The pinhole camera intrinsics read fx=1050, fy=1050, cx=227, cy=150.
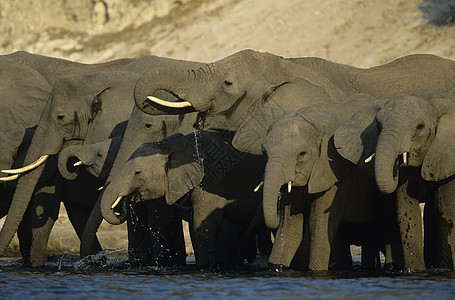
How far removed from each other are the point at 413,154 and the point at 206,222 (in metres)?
2.73

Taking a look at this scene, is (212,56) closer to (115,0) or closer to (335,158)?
(115,0)

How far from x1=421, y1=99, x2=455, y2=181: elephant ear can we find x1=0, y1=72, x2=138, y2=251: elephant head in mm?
4569

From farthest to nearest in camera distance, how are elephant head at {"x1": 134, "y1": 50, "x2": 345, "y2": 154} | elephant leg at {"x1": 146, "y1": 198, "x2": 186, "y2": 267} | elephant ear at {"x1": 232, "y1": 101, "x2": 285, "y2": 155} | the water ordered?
elephant leg at {"x1": 146, "y1": 198, "x2": 186, "y2": 267}, elephant ear at {"x1": 232, "y1": 101, "x2": 285, "y2": 155}, elephant head at {"x1": 134, "y1": 50, "x2": 345, "y2": 154}, the water

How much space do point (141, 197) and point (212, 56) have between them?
18.5m

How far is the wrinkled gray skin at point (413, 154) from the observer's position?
8.74 meters

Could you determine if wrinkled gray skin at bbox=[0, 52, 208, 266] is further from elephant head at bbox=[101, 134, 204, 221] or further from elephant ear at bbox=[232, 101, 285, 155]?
elephant ear at bbox=[232, 101, 285, 155]

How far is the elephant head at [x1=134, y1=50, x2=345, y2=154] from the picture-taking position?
34.0 feet

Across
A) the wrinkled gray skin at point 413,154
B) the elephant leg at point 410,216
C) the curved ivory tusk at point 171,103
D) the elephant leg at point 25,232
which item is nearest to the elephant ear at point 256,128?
the curved ivory tusk at point 171,103

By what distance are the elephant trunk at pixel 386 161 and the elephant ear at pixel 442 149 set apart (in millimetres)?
455

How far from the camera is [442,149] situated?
9039 mm

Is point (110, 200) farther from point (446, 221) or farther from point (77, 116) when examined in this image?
point (446, 221)

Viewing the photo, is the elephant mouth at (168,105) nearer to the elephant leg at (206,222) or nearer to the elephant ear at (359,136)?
the elephant leg at (206,222)

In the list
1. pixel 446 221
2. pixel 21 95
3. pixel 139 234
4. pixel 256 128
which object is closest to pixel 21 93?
pixel 21 95

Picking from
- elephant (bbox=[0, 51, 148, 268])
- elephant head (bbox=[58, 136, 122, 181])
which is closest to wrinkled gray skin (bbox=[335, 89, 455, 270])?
elephant head (bbox=[58, 136, 122, 181])
